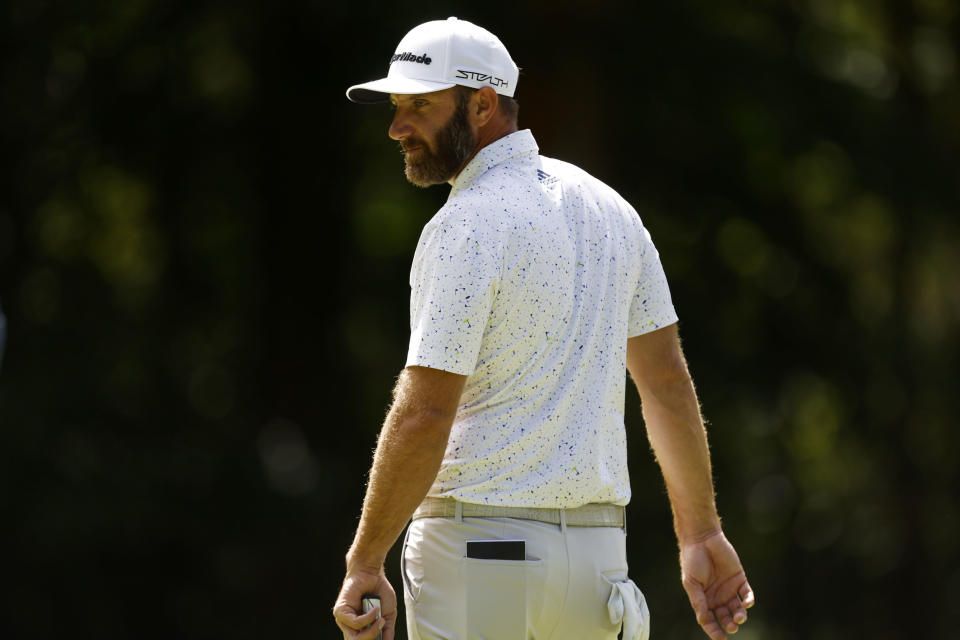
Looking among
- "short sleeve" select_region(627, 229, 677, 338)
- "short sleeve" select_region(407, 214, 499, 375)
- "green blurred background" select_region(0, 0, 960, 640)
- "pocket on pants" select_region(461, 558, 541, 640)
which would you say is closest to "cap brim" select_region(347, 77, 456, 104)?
"short sleeve" select_region(407, 214, 499, 375)

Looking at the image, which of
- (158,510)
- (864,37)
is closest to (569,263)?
(158,510)

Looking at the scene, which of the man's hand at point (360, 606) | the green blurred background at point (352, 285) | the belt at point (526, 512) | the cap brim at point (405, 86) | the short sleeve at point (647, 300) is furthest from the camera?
the green blurred background at point (352, 285)

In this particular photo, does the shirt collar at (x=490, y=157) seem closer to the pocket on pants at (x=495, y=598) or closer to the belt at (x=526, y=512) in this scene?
the belt at (x=526, y=512)

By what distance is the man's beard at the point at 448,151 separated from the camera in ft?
9.78

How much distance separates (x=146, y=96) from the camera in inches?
407

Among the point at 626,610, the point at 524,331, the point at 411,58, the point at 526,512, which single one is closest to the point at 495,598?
the point at 526,512

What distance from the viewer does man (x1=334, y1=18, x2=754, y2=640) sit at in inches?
106

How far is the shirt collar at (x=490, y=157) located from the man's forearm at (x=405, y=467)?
489 millimetres

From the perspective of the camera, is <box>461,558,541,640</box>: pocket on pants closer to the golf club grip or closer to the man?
the man

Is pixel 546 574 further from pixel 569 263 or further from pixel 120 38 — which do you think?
pixel 120 38

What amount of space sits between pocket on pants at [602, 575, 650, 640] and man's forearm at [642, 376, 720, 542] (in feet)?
1.00

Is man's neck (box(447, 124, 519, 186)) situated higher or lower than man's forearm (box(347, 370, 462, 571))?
higher

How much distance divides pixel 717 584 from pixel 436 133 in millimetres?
1184

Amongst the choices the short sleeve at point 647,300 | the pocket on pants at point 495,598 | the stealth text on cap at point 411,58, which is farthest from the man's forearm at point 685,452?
the stealth text on cap at point 411,58
